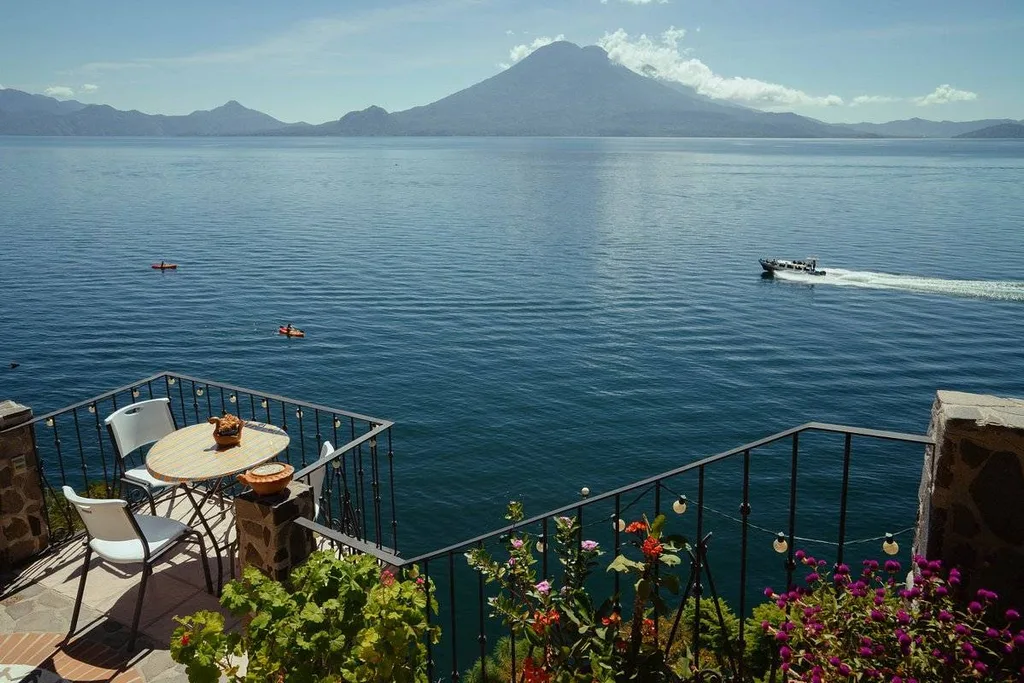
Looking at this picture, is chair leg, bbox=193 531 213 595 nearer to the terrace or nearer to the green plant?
the terrace

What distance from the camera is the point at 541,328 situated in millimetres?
31797

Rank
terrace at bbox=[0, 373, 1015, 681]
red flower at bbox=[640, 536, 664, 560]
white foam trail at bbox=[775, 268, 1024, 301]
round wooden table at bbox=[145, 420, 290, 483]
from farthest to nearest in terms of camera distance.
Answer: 1. white foam trail at bbox=[775, 268, 1024, 301]
2. round wooden table at bbox=[145, 420, 290, 483]
3. terrace at bbox=[0, 373, 1015, 681]
4. red flower at bbox=[640, 536, 664, 560]

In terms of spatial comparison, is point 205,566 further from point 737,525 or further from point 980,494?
point 737,525

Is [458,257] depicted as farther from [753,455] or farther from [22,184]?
[22,184]

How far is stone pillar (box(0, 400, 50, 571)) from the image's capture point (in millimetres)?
6031

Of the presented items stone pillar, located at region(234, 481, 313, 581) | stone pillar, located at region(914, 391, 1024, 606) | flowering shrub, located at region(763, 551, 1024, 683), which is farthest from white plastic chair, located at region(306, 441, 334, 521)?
stone pillar, located at region(914, 391, 1024, 606)

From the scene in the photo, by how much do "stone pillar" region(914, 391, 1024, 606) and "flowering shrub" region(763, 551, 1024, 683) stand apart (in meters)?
0.13

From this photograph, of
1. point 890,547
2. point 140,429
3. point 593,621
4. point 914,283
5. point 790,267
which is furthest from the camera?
point 790,267

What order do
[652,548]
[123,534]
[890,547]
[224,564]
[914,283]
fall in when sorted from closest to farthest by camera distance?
1. [890,547]
2. [652,548]
3. [123,534]
4. [224,564]
5. [914,283]

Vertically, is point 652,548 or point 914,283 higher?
point 652,548

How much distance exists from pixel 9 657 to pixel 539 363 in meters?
23.2

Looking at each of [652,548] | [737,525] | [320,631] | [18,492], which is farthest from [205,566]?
[737,525]

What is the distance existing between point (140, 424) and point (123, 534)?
1.89 meters

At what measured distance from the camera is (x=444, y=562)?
17.0 m
